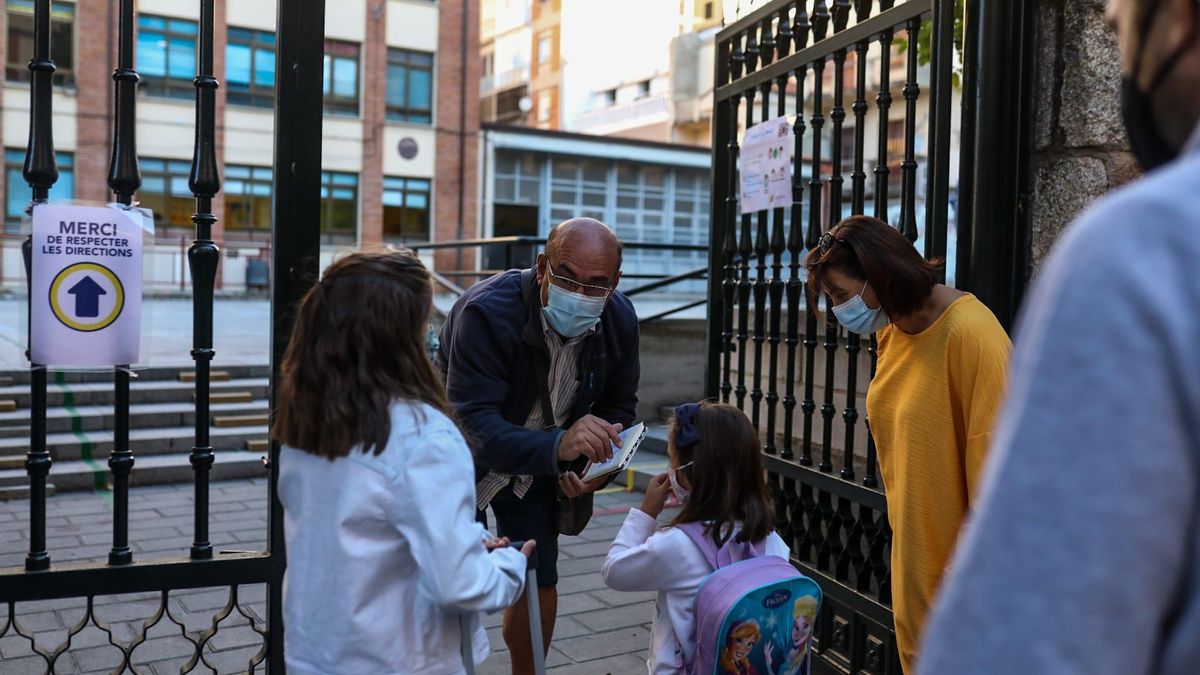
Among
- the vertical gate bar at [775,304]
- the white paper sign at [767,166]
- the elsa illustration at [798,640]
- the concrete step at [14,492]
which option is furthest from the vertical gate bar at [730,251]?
the concrete step at [14,492]

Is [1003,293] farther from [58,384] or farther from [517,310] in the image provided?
[58,384]

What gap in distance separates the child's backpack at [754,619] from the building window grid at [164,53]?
27653mm

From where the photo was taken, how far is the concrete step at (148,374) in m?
9.16

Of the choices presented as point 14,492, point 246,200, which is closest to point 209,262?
point 14,492

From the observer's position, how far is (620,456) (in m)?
3.11

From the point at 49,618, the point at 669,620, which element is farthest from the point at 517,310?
the point at 49,618

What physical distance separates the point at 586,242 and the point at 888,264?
94 centimetres

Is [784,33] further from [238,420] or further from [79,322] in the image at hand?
[238,420]

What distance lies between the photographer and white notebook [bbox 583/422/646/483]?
308 centimetres

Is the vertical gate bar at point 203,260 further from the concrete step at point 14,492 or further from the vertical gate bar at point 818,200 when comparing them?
the concrete step at point 14,492

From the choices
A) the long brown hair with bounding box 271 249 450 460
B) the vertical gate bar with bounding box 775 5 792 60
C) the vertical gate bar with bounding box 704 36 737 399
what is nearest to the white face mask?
the long brown hair with bounding box 271 249 450 460

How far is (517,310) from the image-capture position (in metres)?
3.33

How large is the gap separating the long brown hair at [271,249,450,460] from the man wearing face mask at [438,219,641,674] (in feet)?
2.84

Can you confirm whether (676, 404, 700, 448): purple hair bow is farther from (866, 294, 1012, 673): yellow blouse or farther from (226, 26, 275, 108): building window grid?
(226, 26, 275, 108): building window grid
